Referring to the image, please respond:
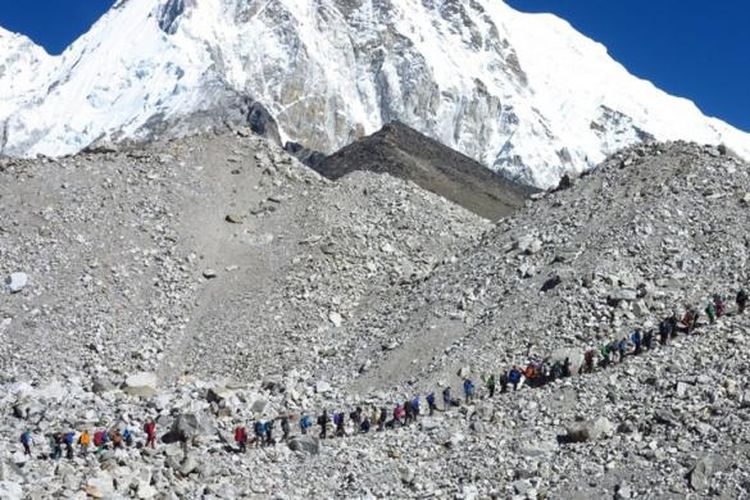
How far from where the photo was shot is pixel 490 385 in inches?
1425

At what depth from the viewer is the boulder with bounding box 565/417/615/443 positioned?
31641 mm

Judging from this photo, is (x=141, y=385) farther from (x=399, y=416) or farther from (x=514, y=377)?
(x=514, y=377)

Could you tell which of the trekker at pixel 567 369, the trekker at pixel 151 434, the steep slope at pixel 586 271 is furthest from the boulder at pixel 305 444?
the trekker at pixel 567 369

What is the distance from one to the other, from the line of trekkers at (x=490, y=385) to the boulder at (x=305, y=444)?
82 cm

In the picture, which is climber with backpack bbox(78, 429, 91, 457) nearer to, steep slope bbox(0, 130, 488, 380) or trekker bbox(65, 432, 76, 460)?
trekker bbox(65, 432, 76, 460)

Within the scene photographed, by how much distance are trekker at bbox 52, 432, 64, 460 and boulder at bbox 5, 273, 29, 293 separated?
619 inches

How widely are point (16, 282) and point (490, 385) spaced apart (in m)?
22.0

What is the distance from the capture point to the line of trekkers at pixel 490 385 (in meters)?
35.1

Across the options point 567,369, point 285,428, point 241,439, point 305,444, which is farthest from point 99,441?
point 567,369

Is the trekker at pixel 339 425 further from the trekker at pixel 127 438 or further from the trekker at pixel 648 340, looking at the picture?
the trekker at pixel 648 340

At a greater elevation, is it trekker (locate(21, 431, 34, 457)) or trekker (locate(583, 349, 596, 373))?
trekker (locate(583, 349, 596, 373))

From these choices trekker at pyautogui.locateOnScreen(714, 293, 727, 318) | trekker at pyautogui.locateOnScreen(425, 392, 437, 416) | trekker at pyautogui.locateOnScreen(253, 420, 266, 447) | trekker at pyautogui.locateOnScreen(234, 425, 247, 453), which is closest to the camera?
trekker at pyautogui.locateOnScreen(234, 425, 247, 453)

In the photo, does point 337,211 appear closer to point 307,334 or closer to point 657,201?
point 307,334

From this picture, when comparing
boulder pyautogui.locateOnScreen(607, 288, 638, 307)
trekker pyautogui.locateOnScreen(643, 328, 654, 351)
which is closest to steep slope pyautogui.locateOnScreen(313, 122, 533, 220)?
boulder pyautogui.locateOnScreen(607, 288, 638, 307)
